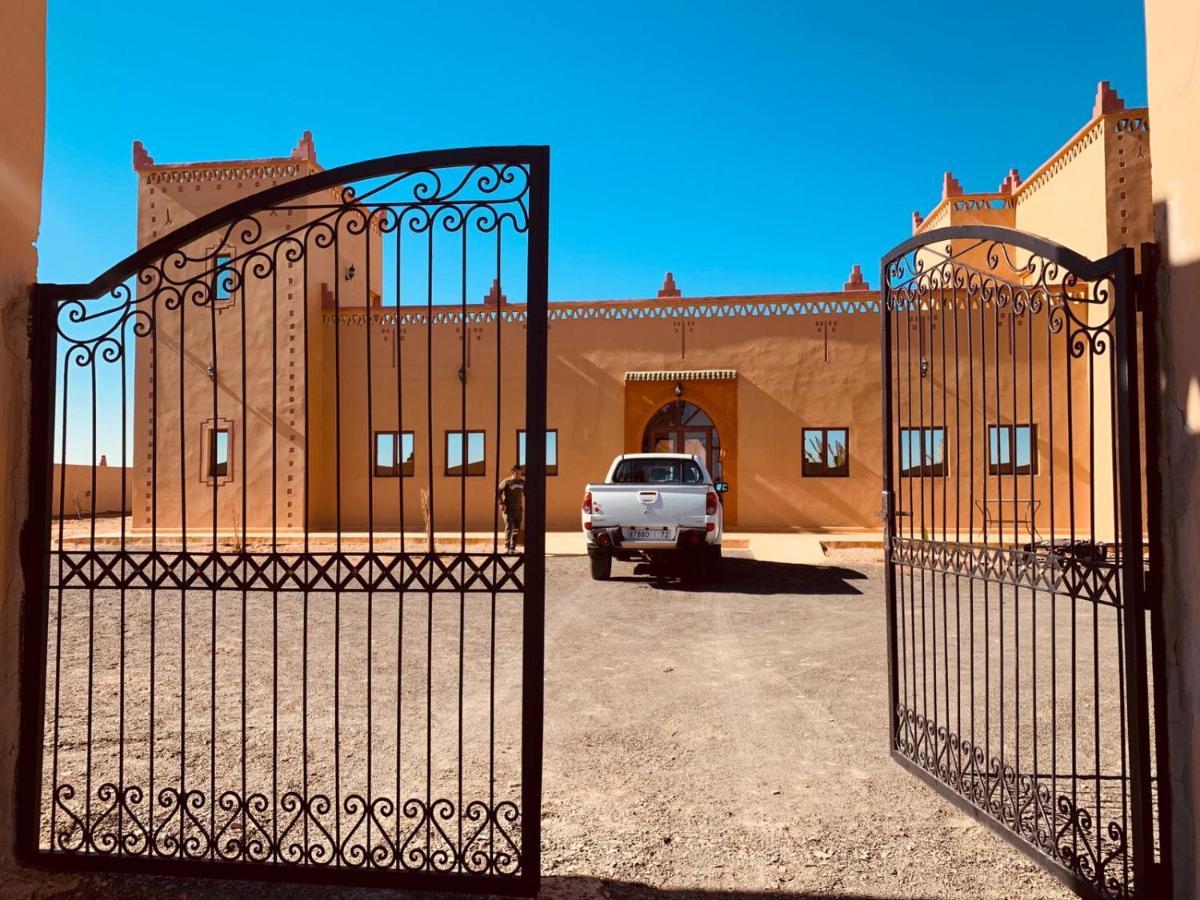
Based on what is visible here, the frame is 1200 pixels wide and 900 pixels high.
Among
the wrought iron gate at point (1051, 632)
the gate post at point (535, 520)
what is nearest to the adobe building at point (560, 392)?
the wrought iron gate at point (1051, 632)

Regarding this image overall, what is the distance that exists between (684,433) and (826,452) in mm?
3173

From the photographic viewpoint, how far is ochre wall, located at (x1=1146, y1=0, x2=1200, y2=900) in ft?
9.78

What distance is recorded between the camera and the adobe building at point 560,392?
762 inches

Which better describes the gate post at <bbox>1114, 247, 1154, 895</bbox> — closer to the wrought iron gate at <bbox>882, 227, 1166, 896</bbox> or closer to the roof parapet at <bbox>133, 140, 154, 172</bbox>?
the wrought iron gate at <bbox>882, 227, 1166, 896</bbox>

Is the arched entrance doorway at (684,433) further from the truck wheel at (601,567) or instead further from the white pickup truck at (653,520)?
the white pickup truck at (653,520)

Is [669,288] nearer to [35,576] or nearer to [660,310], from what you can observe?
[660,310]

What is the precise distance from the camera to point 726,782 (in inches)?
183

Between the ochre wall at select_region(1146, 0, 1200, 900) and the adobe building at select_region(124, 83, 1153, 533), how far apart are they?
1622cm

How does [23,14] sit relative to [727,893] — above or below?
above

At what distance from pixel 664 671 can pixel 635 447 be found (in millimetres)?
12933

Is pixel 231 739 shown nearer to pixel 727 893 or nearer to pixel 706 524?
pixel 727 893

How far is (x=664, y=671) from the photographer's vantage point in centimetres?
716

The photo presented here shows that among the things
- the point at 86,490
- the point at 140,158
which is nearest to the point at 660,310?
the point at 140,158

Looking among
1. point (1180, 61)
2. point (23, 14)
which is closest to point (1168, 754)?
point (1180, 61)
